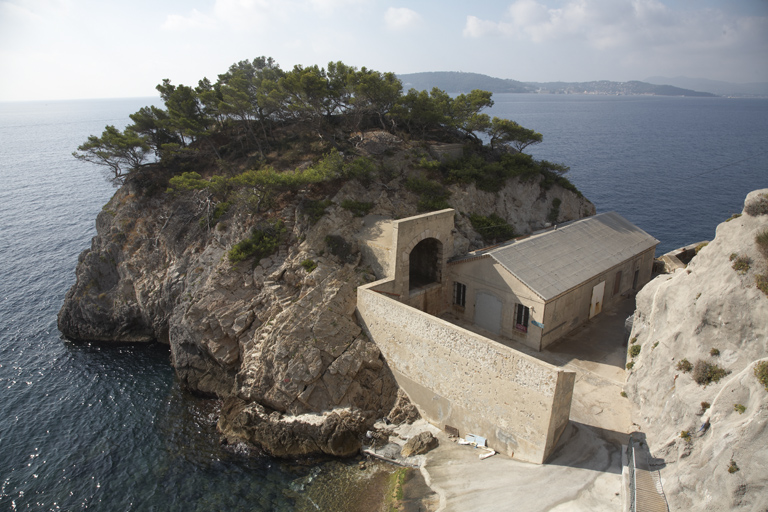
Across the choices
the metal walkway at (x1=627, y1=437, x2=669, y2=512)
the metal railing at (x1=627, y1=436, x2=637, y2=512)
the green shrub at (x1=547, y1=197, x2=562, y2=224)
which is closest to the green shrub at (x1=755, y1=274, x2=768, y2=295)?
the metal walkway at (x1=627, y1=437, x2=669, y2=512)

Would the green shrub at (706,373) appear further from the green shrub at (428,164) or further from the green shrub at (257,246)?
the green shrub at (257,246)

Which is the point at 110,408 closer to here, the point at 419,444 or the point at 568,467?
the point at 419,444

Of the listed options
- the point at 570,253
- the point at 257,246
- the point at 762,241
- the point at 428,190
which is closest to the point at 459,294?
the point at 570,253

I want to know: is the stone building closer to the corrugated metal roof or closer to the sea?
the corrugated metal roof

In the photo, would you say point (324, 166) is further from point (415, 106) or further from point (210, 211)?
point (415, 106)

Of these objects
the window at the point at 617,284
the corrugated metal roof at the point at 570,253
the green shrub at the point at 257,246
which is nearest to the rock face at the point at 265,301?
the green shrub at the point at 257,246
